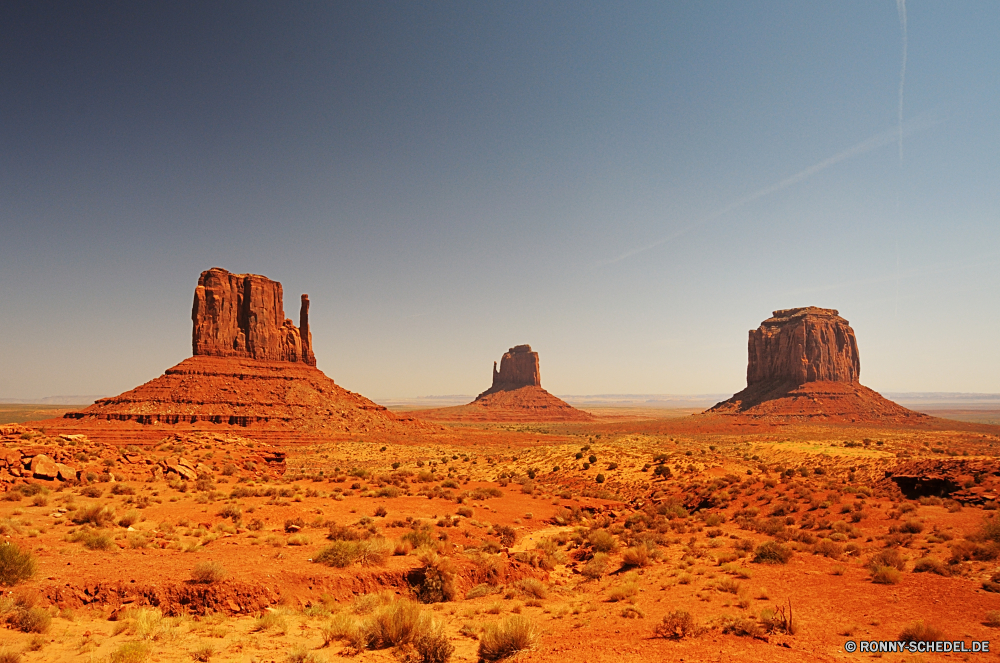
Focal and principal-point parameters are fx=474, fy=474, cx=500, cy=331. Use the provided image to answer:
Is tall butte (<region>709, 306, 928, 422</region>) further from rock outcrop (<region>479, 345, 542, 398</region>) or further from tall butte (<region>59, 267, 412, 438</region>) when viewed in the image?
tall butte (<region>59, 267, 412, 438</region>)

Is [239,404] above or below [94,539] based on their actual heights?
above

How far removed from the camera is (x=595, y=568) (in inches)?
509

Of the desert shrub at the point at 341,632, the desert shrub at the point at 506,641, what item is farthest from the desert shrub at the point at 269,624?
the desert shrub at the point at 506,641

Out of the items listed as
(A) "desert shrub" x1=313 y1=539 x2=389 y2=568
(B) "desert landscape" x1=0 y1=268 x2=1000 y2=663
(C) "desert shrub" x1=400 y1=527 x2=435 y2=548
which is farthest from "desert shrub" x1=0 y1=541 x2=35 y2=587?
(C) "desert shrub" x1=400 y1=527 x2=435 y2=548

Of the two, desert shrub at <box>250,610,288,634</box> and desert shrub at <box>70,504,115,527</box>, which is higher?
desert shrub at <box>70,504,115,527</box>

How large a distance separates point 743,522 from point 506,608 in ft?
39.0

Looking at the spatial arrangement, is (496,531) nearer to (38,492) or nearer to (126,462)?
(38,492)

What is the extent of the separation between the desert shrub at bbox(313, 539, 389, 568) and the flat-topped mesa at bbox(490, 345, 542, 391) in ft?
478

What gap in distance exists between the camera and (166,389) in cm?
5753

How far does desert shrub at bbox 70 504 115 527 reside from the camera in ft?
45.5

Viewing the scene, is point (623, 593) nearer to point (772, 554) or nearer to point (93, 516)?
point (772, 554)

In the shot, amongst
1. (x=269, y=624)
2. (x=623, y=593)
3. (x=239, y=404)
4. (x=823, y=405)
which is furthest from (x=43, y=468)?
(x=823, y=405)

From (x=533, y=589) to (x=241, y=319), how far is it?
71440 millimetres

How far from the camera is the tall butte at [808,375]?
93.6m
